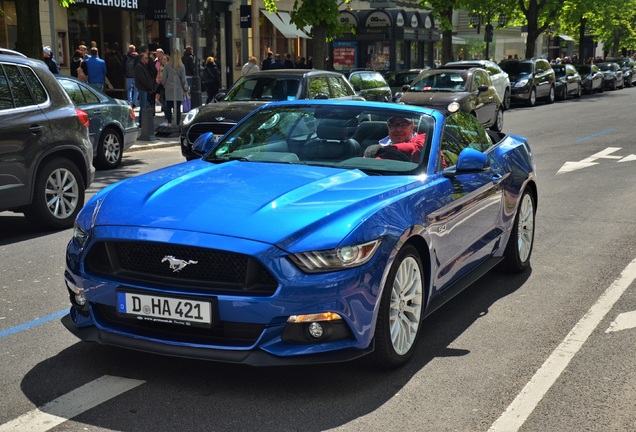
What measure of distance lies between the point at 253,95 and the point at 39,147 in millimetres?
6892

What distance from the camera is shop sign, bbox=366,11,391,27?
42406mm

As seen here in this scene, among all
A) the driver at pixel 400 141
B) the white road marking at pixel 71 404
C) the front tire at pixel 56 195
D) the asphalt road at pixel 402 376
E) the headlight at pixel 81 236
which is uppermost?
the driver at pixel 400 141

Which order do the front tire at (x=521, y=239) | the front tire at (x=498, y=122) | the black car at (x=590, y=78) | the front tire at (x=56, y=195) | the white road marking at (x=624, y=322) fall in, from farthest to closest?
1. the black car at (x=590, y=78)
2. the front tire at (x=498, y=122)
3. the front tire at (x=56, y=195)
4. the front tire at (x=521, y=239)
5. the white road marking at (x=624, y=322)

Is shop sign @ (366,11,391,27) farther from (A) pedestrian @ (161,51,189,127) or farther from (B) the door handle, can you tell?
(B) the door handle

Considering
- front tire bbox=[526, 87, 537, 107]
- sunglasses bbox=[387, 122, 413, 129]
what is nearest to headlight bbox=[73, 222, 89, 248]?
sunglasses bbox=[387, 122, 413, 129]

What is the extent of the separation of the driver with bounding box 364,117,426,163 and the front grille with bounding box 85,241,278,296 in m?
1.73

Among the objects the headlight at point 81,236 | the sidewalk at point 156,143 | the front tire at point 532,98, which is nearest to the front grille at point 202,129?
the sidewalk at point 156,143

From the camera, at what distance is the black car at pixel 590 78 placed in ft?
143

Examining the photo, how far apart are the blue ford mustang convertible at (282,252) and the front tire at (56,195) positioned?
369 cm

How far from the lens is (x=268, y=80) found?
1574cm

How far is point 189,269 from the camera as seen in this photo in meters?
4.54

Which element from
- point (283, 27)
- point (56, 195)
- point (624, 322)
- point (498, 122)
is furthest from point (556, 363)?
point (283, 27)

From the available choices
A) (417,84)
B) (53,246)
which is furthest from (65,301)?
(417,84)

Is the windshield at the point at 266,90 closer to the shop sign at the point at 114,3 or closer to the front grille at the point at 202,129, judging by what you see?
the front grille at the point at 202,129
